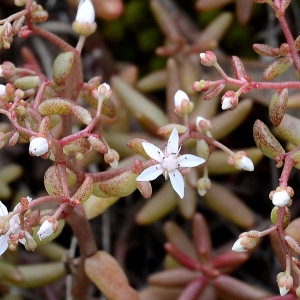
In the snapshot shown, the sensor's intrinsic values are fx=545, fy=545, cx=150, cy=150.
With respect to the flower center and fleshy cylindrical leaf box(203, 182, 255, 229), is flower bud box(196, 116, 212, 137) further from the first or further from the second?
fleshy cylindrical leaf box(203, 182, 255, 229)

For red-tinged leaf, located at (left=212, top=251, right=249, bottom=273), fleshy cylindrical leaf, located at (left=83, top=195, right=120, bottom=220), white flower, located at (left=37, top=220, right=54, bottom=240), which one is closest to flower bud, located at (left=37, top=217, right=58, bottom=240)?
white flower, located at (left=37, top=220, right=54, bottom=240)

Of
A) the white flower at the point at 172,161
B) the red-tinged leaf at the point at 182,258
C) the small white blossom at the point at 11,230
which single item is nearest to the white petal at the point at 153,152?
the white flower at the point at 172,161

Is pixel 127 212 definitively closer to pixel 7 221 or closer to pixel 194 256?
pixel 194 256

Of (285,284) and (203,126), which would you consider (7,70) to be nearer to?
(203,126)

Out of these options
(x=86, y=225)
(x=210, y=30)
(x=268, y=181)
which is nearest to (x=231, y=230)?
(x=268, y=181)

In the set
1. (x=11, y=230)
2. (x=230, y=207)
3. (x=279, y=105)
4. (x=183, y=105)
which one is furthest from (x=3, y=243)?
(x=230, y=207)
